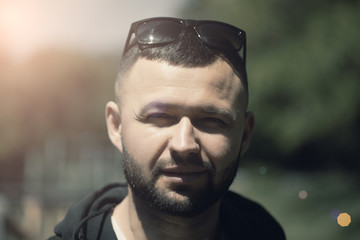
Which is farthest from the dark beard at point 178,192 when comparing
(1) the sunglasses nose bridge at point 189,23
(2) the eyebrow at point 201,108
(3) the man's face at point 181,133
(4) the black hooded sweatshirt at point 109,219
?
(1) the sunglasses nose bridge at point 189,23

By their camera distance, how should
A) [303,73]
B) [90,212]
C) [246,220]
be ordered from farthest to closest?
1. [303,73]
2. [246,220]
3. [90,212]

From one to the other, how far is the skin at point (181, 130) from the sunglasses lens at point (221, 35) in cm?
10

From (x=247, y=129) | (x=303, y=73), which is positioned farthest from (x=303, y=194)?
(x=247, y=129)

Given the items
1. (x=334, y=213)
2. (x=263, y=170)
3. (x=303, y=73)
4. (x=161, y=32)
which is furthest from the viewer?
(x=263, y=170)

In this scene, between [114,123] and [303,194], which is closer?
[114,123]

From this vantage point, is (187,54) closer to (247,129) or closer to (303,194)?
(247,129)

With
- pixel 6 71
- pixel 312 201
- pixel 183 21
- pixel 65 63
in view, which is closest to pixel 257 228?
pixel 183 21

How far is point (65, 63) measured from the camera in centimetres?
2714

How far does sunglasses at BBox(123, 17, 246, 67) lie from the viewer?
1.87m

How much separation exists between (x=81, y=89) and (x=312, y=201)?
22.4 m

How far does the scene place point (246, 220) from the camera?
2.41 metres

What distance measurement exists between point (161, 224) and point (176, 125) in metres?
0.48

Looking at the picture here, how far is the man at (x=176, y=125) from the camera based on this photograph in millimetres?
1734

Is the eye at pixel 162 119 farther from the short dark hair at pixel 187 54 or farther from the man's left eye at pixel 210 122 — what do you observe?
the short dark hair at pixel 187 54
